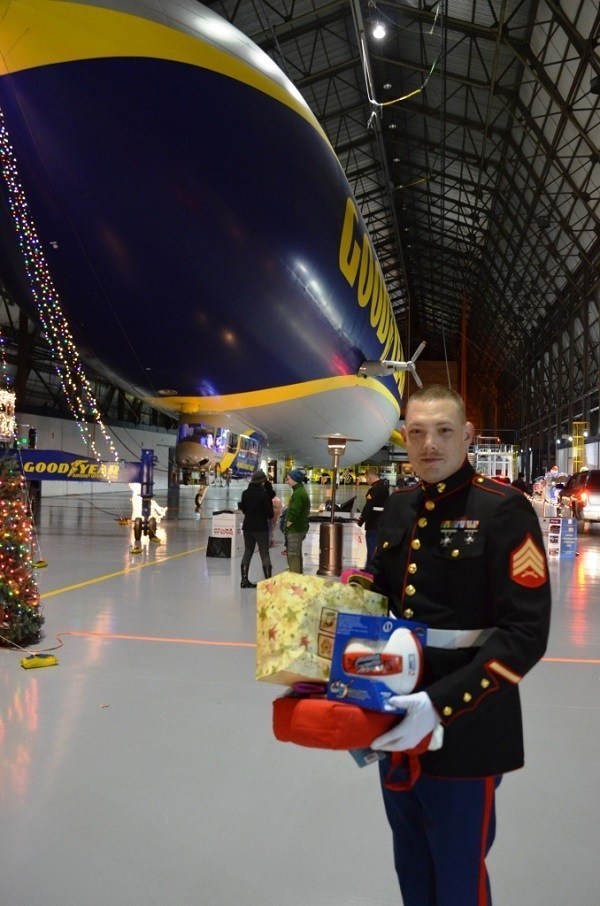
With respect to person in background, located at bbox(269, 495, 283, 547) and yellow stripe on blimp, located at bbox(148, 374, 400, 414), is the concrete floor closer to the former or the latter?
yellow stripe on blimp, located at bbox(148, 374, 400, 414)

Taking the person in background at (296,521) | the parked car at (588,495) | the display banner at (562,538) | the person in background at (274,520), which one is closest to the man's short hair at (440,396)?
the person in background at (296,521)

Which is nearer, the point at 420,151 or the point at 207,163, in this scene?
the point at 207,163

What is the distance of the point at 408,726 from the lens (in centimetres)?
154

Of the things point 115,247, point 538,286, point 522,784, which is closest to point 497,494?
point 522,784

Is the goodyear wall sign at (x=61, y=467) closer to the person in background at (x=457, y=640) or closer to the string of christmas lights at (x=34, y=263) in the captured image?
the string of christmas lights at (x=34, y=263)

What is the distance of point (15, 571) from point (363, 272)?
9.56m

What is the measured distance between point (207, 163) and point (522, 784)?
7.25 m

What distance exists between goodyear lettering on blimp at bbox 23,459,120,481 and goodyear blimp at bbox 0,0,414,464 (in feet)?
5.13

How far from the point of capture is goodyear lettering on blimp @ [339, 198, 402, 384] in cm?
1188

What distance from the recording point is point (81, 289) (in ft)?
32.4

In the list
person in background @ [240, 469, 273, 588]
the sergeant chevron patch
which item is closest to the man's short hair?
the sergeant chevron patch

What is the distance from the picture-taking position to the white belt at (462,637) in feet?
5.83

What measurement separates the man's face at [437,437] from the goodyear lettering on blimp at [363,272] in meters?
10.2

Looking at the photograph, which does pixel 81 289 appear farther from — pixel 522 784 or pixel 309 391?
pixel 522 784
